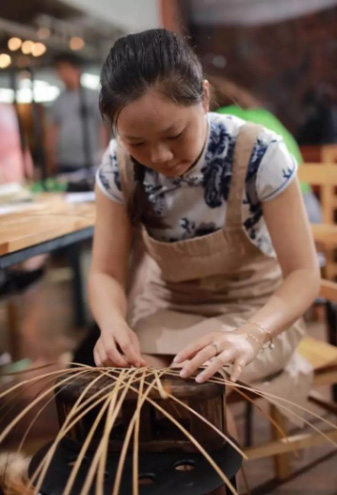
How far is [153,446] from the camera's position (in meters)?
0.77

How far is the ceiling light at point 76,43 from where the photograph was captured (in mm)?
3035

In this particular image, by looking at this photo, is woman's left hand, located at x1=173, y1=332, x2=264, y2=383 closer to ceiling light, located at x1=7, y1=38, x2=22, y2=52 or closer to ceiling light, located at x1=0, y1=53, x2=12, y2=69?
ceiling light, located at x1=0, y1=53, x2=12, y2=69

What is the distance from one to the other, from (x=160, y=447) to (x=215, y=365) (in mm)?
144

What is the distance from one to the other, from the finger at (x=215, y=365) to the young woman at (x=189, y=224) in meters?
0.06

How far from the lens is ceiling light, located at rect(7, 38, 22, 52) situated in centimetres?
196

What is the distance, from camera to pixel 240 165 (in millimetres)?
1006

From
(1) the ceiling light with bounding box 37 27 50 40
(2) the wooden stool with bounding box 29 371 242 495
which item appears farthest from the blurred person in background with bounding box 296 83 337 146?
(2) the wooden stool with bounding box 29 371 242 495

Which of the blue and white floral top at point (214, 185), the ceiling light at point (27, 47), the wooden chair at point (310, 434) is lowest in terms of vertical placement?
the wooden chair at point (310, 434)

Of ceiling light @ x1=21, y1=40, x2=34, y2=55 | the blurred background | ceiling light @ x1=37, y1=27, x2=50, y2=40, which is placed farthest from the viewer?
the blurred background

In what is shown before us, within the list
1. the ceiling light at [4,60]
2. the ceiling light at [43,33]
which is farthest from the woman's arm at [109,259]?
the ceiling light at [43,33]

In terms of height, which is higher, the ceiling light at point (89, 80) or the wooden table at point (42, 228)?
the ceiling light at point (89, 80)

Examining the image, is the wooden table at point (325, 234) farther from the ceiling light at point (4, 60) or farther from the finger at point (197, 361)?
the ceiling light at point (4, 60)

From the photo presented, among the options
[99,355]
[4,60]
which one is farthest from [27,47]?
[99,355]

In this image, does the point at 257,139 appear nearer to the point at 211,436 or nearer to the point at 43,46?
the point at 211,436
